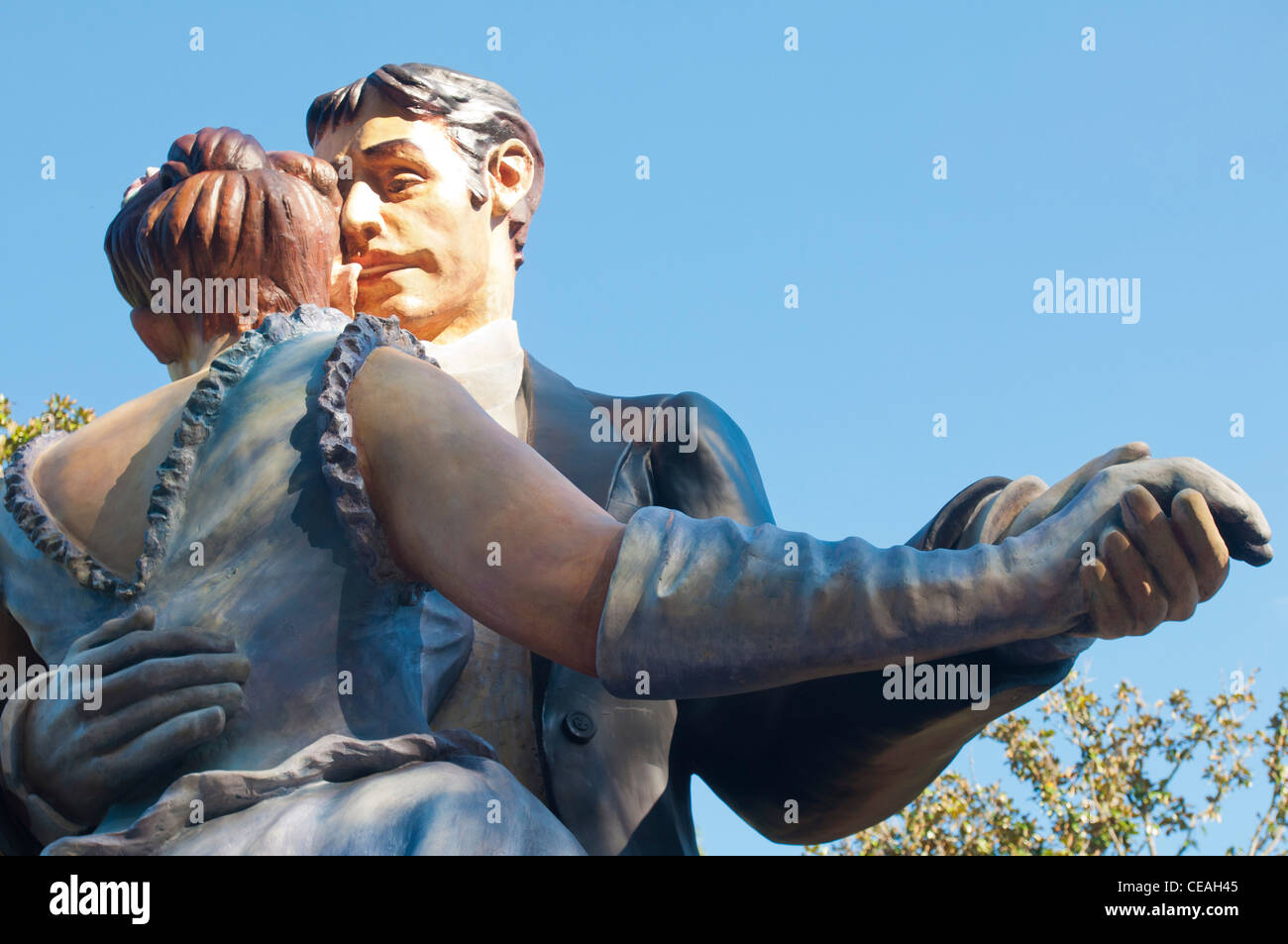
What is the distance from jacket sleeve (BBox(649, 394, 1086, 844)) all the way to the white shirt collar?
1.62 ft

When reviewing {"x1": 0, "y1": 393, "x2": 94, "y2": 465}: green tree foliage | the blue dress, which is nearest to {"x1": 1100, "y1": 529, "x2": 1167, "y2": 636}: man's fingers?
the blue dress

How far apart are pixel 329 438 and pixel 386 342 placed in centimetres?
33

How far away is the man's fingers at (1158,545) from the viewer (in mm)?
2855

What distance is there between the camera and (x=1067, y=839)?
13.0 m

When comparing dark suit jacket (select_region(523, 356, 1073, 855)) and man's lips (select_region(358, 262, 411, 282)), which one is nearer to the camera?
dark suit jacket (select_region(523, 356, 1073, 855))

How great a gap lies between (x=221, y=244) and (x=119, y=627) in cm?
86

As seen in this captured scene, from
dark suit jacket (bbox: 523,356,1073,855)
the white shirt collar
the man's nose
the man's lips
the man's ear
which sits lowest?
dark suit jacket (bbox: 523,356,1073,855)

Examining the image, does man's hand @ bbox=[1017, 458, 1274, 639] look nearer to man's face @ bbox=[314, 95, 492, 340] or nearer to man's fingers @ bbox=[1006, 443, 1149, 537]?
man's fingers @ bbox=[1006, 443, 1149, 537]

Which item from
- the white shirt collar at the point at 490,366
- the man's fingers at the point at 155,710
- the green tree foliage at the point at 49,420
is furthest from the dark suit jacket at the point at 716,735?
the green tree foliage at the point at 49,420

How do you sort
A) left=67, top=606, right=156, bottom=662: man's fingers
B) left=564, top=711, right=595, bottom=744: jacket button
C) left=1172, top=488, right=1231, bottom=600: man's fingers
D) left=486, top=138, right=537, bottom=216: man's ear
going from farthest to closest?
left=486, top=138, right=537, bottom=216: man's ear < left=564, top=711, right=595, bottom=744: jacket button < left=67, top=606, right=156, bottom=662: man's fingers < left=1172, top=488, right=1231, bottom=600: man's fingers

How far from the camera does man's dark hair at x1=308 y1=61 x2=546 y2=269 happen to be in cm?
537

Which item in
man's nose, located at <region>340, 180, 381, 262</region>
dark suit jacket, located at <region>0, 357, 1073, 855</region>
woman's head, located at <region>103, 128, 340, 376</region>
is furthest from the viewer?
man's nose, located at <region>340, 180, 381, 262</region>

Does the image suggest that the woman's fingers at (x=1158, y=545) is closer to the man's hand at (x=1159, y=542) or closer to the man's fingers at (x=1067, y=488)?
the man's hand at (x=1159, y=542)

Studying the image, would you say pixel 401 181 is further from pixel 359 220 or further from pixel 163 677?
pixel 163 677
